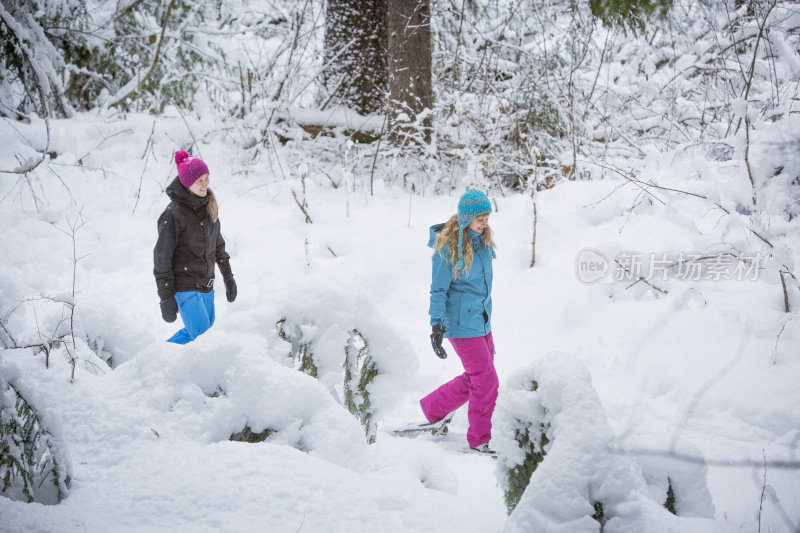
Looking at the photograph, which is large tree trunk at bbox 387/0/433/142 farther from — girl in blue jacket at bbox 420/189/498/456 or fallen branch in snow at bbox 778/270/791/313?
fallen branch in snow at bbox 778/270/791/313

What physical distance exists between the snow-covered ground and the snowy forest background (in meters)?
0.01

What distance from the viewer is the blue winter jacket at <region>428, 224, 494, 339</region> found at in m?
3.02

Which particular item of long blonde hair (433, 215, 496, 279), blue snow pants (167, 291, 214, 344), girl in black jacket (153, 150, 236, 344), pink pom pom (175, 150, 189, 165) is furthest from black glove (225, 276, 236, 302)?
long blonde hair (433, 215, 496, 279)

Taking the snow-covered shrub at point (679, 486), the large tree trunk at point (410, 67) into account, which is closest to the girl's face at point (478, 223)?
the snow-covered shrub at point (679, 486)

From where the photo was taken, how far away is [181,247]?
3.30m

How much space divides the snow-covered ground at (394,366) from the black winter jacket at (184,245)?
45cm

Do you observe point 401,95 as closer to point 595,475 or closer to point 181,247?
point 181,247

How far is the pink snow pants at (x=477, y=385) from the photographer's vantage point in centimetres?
304

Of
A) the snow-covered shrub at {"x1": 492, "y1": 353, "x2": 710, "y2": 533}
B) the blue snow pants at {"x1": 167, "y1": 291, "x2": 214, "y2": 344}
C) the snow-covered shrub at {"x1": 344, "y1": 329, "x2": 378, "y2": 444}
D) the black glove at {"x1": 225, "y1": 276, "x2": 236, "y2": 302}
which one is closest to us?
the snow-covered shrub at {"x1": 492, "y1": 353, "x2": 710, "y2": 533}

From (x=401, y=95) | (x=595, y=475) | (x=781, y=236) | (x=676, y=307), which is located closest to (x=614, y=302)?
(x=676, y=307)

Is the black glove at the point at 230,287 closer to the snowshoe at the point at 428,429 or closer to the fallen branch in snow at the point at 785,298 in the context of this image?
the snowshoe at the point at 428,429

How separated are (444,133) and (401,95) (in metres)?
0.86

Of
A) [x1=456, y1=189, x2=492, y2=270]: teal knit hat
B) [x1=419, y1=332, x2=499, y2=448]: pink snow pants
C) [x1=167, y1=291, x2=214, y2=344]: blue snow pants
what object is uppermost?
[x1=456, y1=189, x2=492, y2=270]: teal knit hat

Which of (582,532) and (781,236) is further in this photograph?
(781,236)
